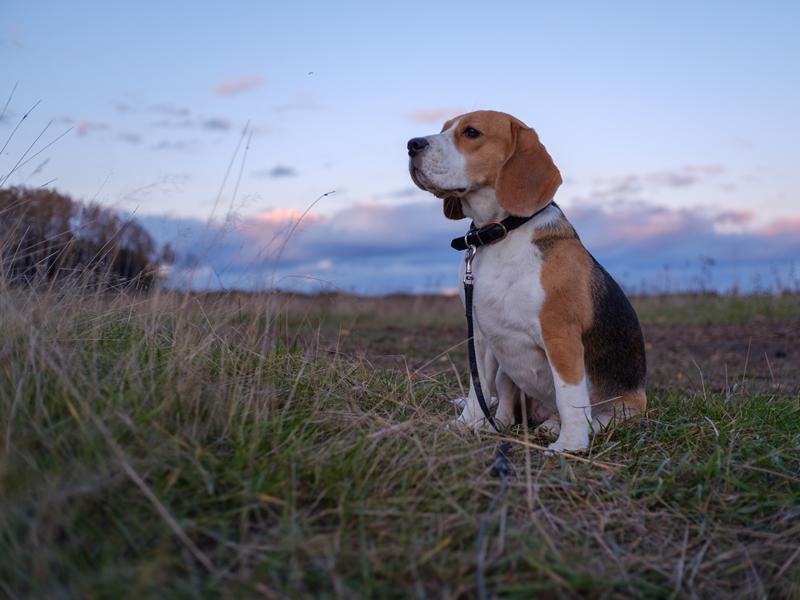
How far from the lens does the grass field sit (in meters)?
2.53

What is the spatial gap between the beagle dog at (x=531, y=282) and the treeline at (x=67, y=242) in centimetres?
206

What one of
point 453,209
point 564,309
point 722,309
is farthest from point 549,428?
point 722,309

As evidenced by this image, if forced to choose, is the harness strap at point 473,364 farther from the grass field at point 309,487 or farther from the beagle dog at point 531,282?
the grass field at point 309,487

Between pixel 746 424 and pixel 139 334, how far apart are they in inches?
141

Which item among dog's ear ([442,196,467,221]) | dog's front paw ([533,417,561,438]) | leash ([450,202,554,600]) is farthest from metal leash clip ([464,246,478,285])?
dog's front paw ([533,417,561,438])

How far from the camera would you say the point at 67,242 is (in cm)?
509

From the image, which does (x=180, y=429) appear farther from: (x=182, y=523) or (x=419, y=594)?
(x=419, y=594)

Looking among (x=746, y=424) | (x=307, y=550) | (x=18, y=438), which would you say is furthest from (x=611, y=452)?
(x=18, y=438)

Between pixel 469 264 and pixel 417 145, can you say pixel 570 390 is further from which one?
pixel 417 145

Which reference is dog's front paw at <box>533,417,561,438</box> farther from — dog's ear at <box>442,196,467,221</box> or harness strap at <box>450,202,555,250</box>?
dog's ear at <box>442,196,467,221</box>

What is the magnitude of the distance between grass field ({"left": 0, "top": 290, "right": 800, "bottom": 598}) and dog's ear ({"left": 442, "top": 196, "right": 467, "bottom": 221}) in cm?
117

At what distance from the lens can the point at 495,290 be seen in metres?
4.46

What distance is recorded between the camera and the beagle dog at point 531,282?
4359 millimetres

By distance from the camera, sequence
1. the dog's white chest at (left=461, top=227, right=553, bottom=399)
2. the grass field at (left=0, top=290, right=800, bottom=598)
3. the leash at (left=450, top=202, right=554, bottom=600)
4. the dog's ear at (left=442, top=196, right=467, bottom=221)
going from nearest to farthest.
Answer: the grass field at (left=0, top=290, right=800, bottom=598), the dog's white chest at (left=461, top=227, right=553, bottom=399), the leash at (left=450, top=202, right=554, bottom=600), the dog's ear at (left=442, top=196, right=467, bottom=221)
